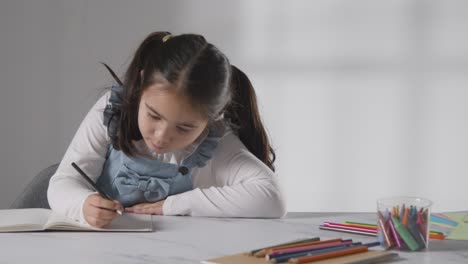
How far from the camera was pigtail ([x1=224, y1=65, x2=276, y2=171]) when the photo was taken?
2.06 meters

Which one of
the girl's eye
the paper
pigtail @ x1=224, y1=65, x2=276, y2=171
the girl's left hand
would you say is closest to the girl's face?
the girl's eye

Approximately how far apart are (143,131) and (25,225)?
1.14 ft

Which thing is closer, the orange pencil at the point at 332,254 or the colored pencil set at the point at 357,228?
the orange pencil at the point at 332,254

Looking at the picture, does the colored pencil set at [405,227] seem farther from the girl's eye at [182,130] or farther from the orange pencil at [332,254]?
the girl's eye at [182,130]

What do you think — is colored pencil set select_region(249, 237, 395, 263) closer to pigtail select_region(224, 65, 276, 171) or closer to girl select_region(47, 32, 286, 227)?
girl select_region(47, 32, 286, 227)

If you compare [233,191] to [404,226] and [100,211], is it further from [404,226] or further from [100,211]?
[404,226]

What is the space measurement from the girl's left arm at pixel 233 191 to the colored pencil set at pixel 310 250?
0.41 meters

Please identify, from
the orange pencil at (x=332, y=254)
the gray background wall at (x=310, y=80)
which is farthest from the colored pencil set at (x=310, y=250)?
the gray background wall at (x=310, y=80)

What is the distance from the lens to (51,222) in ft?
5.06

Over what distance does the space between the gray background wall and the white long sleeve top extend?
1.51m

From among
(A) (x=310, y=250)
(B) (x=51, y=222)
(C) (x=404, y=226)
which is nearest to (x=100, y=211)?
(B) (x=51, y=222)

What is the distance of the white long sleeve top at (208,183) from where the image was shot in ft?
5.87

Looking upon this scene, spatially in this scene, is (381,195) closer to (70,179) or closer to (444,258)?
(70,179)

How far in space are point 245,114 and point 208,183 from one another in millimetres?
205
